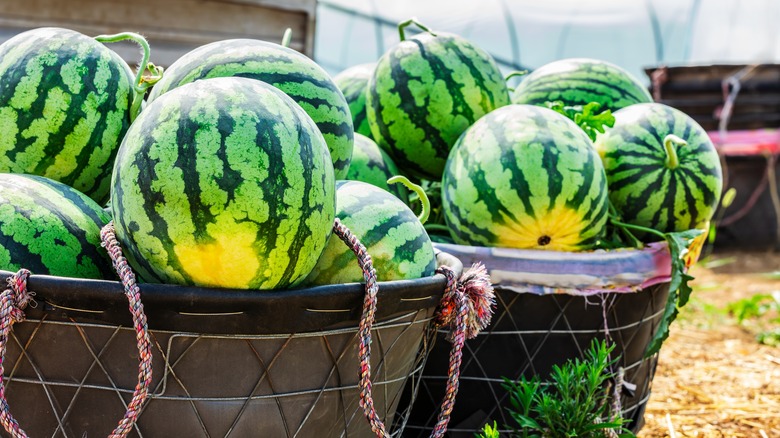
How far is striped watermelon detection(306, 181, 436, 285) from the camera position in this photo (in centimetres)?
139

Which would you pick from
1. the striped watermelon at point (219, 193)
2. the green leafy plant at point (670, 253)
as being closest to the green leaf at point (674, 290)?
the green leafy plant at point (670, 253)

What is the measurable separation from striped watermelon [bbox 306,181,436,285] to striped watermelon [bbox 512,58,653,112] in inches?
50.8

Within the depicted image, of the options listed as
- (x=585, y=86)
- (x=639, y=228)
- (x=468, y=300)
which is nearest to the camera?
(x=468, y=300)

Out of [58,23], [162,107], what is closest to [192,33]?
[58,23]

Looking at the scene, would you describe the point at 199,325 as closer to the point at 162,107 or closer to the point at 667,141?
the point at 162,107

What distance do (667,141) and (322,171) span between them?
1.36 m

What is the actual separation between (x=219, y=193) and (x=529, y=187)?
996 mm

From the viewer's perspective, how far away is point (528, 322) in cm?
191

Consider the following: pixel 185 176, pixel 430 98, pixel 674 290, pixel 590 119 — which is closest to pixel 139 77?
pixel 185 176

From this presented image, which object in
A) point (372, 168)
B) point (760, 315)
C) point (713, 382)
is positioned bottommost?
point (760, 315)

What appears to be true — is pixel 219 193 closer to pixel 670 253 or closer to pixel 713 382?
pixel 670 253

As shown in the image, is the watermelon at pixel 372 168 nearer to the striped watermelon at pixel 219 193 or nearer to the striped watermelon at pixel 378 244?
the striped watermelon at pixel 378 244

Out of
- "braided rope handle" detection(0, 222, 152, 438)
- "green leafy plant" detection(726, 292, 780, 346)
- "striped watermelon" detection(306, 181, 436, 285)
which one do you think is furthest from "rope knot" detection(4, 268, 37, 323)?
"green leafy plant" detection(726, 292, 780, 346)

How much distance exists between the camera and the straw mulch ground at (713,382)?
2502mm
